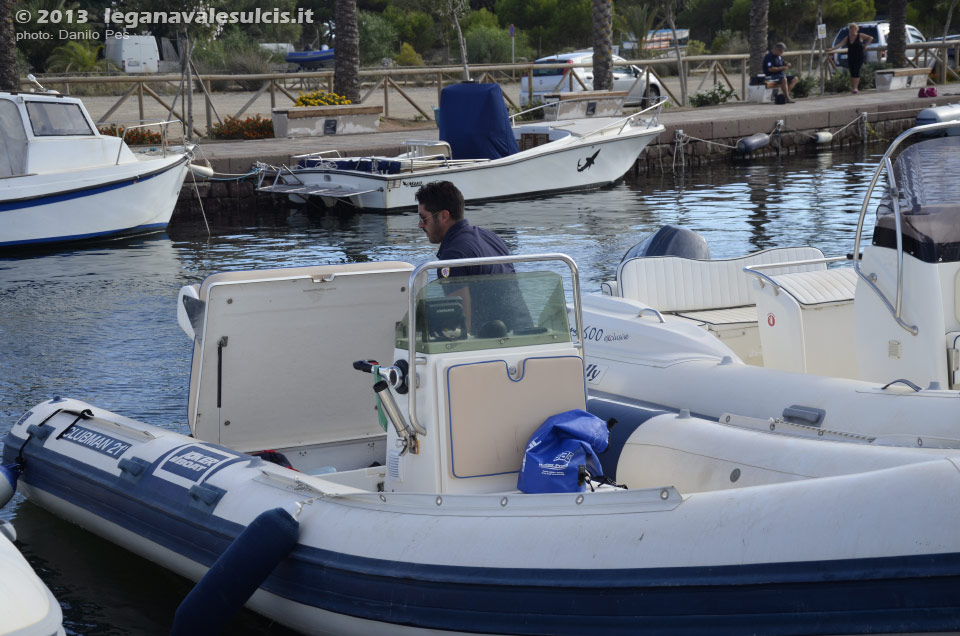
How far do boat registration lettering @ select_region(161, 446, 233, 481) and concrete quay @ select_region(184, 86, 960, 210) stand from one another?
12298 millimetres

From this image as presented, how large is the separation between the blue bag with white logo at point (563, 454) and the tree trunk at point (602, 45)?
20.3 meters

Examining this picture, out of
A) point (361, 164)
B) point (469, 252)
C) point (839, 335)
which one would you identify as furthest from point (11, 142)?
point (839, 335)

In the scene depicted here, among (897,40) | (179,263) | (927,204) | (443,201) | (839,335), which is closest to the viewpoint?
(443,201)

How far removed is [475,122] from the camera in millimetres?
17281

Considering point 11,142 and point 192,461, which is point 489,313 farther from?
point 11,142

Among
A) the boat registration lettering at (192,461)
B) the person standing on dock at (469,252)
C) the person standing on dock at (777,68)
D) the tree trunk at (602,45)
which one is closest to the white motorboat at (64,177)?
the boat registration lettering at (192,461)

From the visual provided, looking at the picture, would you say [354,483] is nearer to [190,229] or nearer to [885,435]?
[885,435]

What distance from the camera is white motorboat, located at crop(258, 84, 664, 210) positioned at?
16.7 metres

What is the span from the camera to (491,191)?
1753 cm

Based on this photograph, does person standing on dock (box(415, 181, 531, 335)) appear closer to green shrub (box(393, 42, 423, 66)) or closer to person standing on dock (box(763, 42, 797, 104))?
person standing on dock (box(763, 42, 797, 104))

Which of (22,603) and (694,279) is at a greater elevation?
(694,279)

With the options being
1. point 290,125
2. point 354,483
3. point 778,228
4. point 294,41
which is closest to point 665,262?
point 354,483

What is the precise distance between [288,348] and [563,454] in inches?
74.2

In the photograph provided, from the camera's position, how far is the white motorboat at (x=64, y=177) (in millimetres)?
14164
